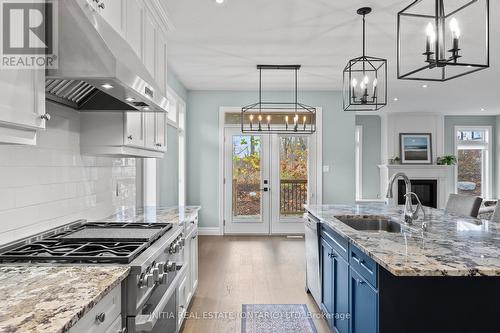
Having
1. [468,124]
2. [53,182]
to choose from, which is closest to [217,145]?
[53,182]

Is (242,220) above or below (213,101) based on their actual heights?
below

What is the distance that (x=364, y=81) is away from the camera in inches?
120

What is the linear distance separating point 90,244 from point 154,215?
4.22 ft

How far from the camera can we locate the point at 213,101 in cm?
680

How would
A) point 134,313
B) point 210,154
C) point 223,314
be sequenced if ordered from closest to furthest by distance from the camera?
point 134,313 < point 223,314 < point 210,154

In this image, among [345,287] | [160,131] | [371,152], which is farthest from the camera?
[371,152]

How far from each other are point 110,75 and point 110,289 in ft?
2.89

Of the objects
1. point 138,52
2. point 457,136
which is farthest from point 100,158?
point 457,136

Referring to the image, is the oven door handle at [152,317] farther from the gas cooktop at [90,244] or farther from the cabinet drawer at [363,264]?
the cabinet drawer at [363,264]

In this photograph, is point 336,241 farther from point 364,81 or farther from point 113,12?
point 113,12

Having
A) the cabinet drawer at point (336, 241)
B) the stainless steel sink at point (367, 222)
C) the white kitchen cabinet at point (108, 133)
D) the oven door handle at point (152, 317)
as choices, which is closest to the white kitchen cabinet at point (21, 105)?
the oven door handle at point (152, 317)

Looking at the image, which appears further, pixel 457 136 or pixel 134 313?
pixel 457 136

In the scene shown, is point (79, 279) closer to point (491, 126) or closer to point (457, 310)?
point (457, 310)

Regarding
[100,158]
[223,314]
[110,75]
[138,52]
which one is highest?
[138,52]
